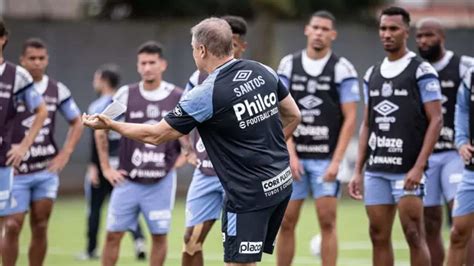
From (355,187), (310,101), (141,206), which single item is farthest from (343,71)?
(141,206)

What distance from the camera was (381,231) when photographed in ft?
38.7

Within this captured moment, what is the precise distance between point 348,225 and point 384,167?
8.57 metres

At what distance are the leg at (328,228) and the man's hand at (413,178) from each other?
1349 millimetres

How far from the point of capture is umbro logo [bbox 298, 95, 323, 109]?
42.3 ft

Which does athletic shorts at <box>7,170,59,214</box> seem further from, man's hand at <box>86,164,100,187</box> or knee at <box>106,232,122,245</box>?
man's hand at <box>86,164,100,187</box>

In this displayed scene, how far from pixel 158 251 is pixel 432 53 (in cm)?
361

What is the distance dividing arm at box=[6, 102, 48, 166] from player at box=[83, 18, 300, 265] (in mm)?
2961

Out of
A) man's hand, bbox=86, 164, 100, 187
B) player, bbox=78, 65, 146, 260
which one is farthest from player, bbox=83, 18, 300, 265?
man's hand, bbox=86, 164, 100, 187

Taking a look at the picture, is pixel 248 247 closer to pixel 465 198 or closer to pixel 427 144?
pixel 427 144

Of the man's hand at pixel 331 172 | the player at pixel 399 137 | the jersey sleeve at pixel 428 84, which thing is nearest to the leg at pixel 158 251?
the man's hand at pixel 331 172

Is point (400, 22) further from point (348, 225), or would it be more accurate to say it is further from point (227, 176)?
point (348, 225)

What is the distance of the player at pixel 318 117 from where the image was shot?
12.8 m

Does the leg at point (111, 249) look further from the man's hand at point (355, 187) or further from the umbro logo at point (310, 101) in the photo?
the man's hand at point (355, 187)

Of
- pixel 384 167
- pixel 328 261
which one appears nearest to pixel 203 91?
pixel 384 167
